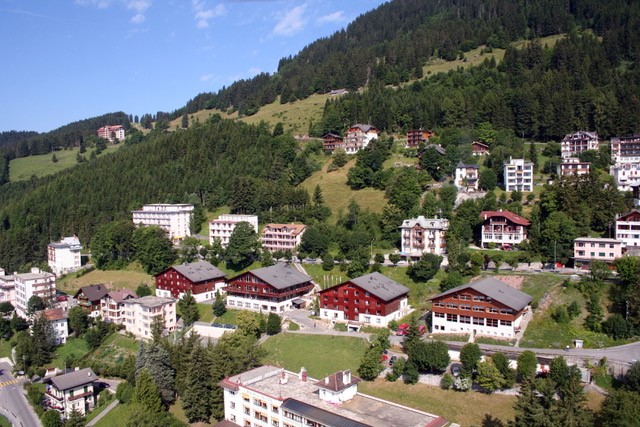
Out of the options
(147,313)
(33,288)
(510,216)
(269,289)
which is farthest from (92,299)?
(510,216)

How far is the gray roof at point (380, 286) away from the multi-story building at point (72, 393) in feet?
88.6

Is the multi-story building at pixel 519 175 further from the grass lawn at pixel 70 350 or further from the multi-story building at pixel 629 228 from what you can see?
the grass lawn at pixel 70 350

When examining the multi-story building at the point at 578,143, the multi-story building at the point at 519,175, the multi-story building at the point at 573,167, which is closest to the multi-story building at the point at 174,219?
the multi-story building at the point at 519,175

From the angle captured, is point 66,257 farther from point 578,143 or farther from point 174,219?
point 578,143

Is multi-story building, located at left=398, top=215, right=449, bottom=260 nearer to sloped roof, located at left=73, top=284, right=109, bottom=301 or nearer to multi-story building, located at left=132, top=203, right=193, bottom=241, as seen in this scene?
sloped roof, located at left=73, top=284, right=109, bottom=301

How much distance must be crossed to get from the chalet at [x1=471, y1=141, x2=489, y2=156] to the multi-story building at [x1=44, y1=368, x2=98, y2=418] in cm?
6580

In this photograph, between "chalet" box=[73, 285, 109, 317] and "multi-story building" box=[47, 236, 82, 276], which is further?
"multi-story building" box=[47, 236, 82, 276]

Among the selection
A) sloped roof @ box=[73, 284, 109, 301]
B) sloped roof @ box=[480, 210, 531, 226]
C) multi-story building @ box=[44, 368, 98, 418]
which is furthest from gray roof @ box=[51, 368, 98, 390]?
sloped roof @ box=[480, 210, 531, 226]

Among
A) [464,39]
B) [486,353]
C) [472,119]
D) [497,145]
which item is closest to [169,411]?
[486,353]

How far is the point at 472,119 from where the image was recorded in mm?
103438

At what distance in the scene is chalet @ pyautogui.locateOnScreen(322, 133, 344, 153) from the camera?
111 m

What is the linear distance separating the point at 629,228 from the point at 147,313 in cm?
5361

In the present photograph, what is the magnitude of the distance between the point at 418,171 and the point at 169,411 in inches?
2165

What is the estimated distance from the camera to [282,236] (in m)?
78.1
